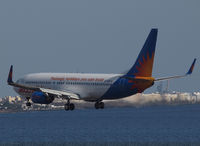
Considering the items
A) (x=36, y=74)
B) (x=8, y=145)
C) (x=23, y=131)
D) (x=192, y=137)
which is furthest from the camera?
(x=36, y=74)

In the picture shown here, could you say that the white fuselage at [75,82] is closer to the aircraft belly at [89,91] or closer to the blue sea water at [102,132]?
the aircraft belly at [89,91]

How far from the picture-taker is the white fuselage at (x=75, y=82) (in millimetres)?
169600

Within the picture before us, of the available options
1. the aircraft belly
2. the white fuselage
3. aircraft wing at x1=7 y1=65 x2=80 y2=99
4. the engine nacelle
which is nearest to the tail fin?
the white fuselage

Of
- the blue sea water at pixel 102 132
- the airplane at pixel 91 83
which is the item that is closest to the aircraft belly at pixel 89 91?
the airplane at pixel 91 83

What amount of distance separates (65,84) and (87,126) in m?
10.6

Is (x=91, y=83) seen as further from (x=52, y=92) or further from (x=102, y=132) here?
(x=102, y=132)

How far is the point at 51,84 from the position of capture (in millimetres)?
176125

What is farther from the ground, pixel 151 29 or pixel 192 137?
pixel 151 29

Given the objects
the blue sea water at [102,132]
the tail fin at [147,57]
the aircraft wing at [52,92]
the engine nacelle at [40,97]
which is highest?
the tail fin at [147,57]

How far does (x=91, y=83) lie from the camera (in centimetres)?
17175

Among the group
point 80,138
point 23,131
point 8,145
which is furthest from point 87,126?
point 8,145

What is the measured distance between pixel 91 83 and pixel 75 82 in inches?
158

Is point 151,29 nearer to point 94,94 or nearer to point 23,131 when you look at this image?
point 94,94

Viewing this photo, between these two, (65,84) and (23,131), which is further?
Result: (65,84)
